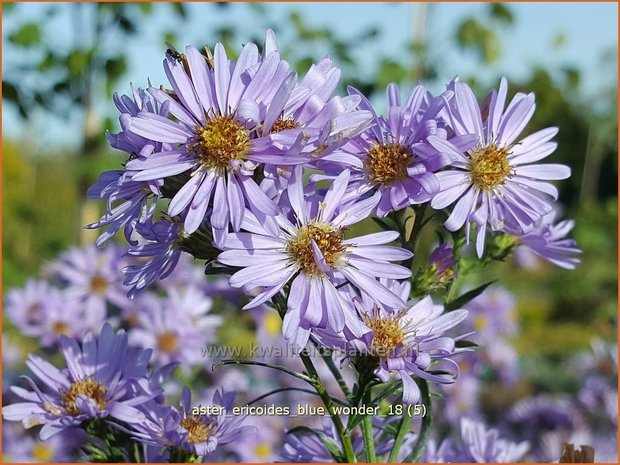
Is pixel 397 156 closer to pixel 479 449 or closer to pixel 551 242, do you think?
pixel 551 242

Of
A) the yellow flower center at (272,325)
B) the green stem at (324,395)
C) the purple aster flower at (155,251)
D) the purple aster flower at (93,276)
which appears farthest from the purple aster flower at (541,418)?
the purple aster flower at (155,251)

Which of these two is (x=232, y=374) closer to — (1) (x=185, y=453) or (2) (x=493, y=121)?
(1) (x=185, y=453)

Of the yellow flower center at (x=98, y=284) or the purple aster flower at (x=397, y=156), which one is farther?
the yellow flower center at (x=98, y=284)

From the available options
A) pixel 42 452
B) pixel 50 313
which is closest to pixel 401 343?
pixel 50 313

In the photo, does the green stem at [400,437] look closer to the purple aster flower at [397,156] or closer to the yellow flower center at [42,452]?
the purple aster flower at [397,156]

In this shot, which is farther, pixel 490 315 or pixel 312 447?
pixel 490 315

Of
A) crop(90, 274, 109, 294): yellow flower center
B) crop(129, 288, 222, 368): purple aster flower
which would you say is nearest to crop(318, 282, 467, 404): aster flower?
crop(129, 288, 222, 368): purple aster flower
